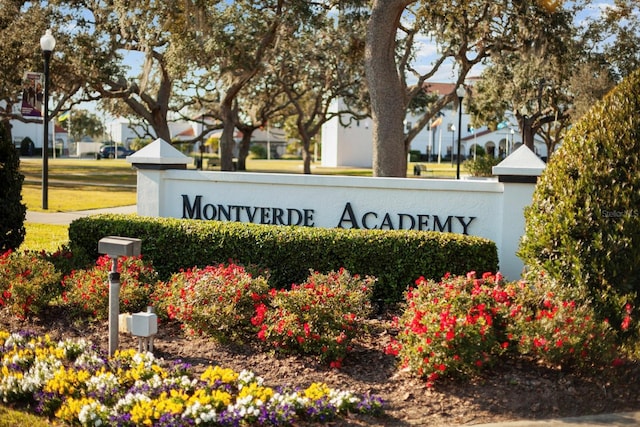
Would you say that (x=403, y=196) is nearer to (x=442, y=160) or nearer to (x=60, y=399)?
(x=60, y=399)

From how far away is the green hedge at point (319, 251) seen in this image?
825 cm

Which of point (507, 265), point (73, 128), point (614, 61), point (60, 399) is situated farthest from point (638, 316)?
point (73, 128)

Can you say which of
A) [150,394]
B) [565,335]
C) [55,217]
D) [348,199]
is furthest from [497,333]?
[55,217]

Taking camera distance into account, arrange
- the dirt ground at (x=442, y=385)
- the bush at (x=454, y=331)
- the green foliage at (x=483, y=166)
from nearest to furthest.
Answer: the dirt ground at (x=442, y=385) < the bush at (x=454, y=331) < the green foliage at (x=483, y=166)

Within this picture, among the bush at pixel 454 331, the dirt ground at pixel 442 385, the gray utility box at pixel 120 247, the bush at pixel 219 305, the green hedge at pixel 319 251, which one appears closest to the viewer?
the dirt ground at pixel 442 385

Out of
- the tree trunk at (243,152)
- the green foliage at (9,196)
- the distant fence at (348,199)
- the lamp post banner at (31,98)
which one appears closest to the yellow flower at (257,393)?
the distant fence at (348,199)

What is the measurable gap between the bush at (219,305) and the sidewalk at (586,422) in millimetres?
2486

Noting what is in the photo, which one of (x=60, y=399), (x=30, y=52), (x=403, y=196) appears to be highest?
(x=30, y=52)

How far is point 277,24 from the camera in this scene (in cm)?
2478

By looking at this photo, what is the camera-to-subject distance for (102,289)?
7.52m

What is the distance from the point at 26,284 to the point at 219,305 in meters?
2.17

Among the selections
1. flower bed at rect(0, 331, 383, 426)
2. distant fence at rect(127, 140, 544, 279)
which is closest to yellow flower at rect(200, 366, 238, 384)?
flower bed at rect(0, 331, 383, 426)

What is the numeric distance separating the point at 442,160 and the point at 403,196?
8161cm

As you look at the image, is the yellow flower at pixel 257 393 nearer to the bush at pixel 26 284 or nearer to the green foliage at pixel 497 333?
the green foliage at pixel 497 333
